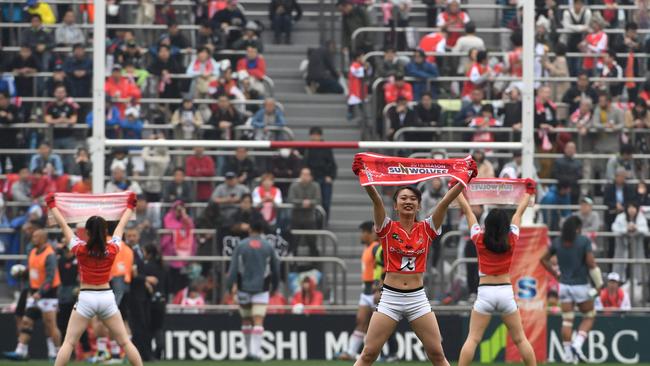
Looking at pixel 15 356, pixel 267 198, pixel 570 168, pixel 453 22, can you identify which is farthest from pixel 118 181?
pixel 570 168

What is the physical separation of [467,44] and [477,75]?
1.05m

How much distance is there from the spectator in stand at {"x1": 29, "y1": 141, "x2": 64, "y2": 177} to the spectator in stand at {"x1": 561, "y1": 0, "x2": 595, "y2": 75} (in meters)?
9.41

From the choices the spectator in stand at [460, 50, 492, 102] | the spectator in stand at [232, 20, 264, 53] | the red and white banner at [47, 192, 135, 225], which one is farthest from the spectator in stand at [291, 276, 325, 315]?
the red and white banner at [47, 192, 135, 225]

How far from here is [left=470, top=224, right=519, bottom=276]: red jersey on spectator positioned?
16156 mm

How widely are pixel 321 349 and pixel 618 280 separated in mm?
4825

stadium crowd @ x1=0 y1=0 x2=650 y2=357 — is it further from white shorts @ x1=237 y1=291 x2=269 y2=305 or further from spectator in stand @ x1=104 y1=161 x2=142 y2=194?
white shorts @ x1=237 y1=291 x2=269 y2=305

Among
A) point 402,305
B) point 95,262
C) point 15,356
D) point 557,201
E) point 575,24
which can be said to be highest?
point 575,24

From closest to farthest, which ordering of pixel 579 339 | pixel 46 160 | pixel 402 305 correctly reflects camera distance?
pixel 402 305 → pixel 579 339 → pixel 46 160

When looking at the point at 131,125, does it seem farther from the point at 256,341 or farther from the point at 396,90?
the point at 256,341

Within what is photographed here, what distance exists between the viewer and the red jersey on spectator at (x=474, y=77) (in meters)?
26.1

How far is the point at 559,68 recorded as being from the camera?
26.8 m

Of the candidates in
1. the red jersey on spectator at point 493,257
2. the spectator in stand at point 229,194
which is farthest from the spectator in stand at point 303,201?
the red jersey on spectator at point 493,257

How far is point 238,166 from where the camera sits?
82.2ft

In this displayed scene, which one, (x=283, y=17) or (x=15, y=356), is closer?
(x=15, y=356)
